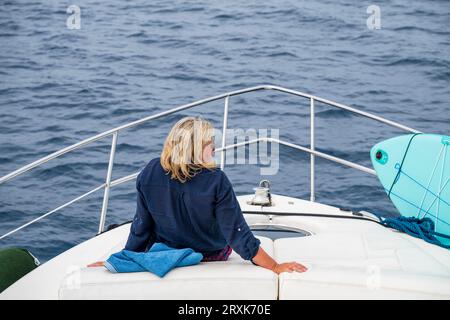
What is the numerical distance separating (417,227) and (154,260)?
1794 millimetres

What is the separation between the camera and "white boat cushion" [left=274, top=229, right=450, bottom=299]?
2.73 meters

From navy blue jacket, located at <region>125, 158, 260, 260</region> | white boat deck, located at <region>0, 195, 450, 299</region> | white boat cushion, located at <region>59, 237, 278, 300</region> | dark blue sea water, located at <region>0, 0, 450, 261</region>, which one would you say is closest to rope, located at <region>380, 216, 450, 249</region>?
white boat deck, located at <region>0, 195, 450, 299</region>

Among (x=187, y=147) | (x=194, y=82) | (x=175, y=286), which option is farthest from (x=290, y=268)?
(x=194, y=82)

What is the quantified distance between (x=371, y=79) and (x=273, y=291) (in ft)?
33.4

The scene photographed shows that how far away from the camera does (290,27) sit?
15.7 m

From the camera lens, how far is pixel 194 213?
3098 mm

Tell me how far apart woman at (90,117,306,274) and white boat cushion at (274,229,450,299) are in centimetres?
14

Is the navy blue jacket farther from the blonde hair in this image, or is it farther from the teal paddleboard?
the teal paddleboard

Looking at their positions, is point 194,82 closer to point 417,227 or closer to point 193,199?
point 417,227

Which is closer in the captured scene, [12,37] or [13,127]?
[13,127]

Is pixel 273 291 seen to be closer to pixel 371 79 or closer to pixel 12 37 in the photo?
pixel 371 79

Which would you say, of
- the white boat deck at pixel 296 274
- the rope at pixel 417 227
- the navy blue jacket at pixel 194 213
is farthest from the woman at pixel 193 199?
the rope at pixel 417 227

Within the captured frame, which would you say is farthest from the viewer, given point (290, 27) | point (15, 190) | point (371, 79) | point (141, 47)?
point (290, 27)
